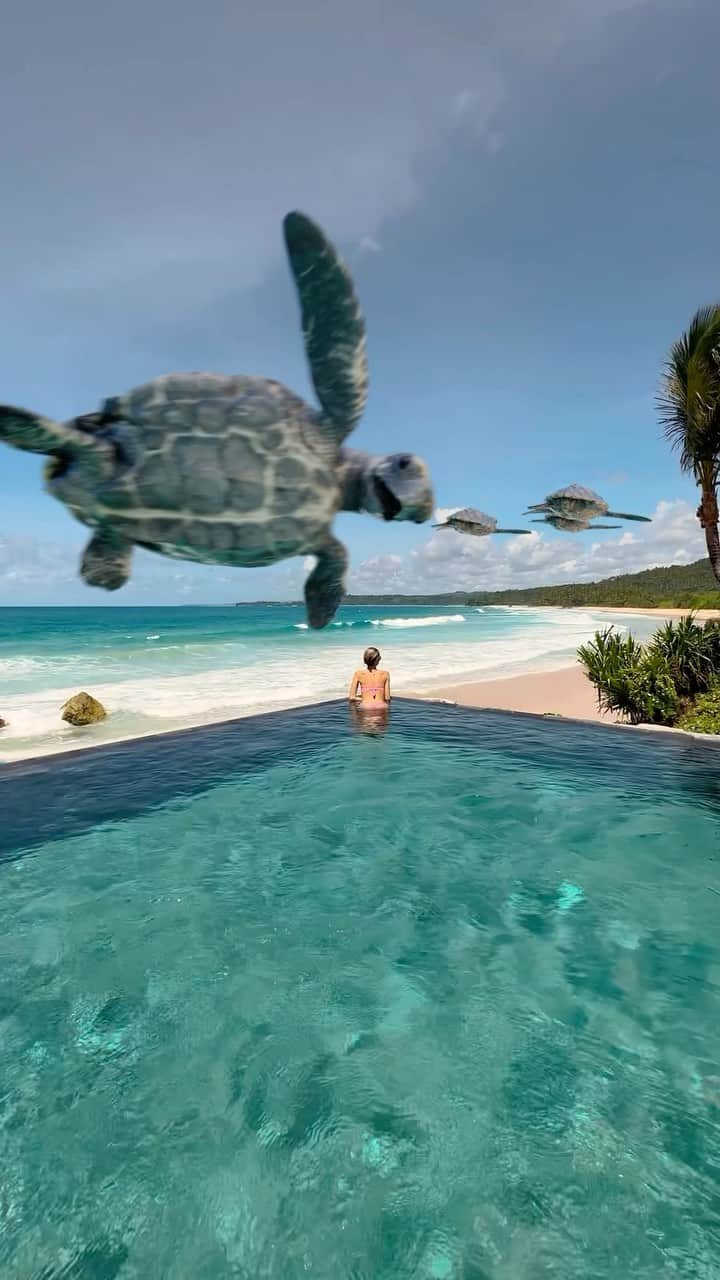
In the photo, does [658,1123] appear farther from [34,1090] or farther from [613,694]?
[613,694]

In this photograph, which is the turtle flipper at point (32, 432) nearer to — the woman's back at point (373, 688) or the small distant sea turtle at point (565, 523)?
the small distant sea turtle at point (565, 523)

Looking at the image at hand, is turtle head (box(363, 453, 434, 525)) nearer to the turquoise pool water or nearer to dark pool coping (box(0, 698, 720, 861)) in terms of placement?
the turquoise pool water

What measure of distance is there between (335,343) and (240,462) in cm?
59

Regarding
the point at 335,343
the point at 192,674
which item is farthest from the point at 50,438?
the point at 192,674

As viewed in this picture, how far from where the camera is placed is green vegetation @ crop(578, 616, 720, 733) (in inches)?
492

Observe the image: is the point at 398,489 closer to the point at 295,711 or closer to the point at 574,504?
the point at 574,504

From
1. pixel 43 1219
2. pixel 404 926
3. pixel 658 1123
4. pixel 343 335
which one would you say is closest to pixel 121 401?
pixel 343 335

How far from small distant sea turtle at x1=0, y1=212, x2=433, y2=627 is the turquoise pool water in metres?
3.56

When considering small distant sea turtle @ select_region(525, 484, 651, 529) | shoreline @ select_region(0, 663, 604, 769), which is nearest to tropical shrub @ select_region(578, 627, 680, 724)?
shoreline @ select_region(0, 663, 604, 769)

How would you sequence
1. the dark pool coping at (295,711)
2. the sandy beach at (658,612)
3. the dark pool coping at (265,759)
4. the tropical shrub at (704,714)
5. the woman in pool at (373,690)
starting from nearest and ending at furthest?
the dark pool coping at (265,759) < the dark pool coping at (295,711) < the tropical shrub at (704,714) < the woman in pool at (373,690) < the sandy beach at (658,612)

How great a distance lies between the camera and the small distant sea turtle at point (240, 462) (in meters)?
1.80

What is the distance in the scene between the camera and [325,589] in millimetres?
2369

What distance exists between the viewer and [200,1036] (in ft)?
14.7

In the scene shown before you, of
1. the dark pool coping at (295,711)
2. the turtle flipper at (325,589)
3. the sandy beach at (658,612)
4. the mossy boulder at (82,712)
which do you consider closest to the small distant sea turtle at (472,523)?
the turtle flipper at (325,589)
